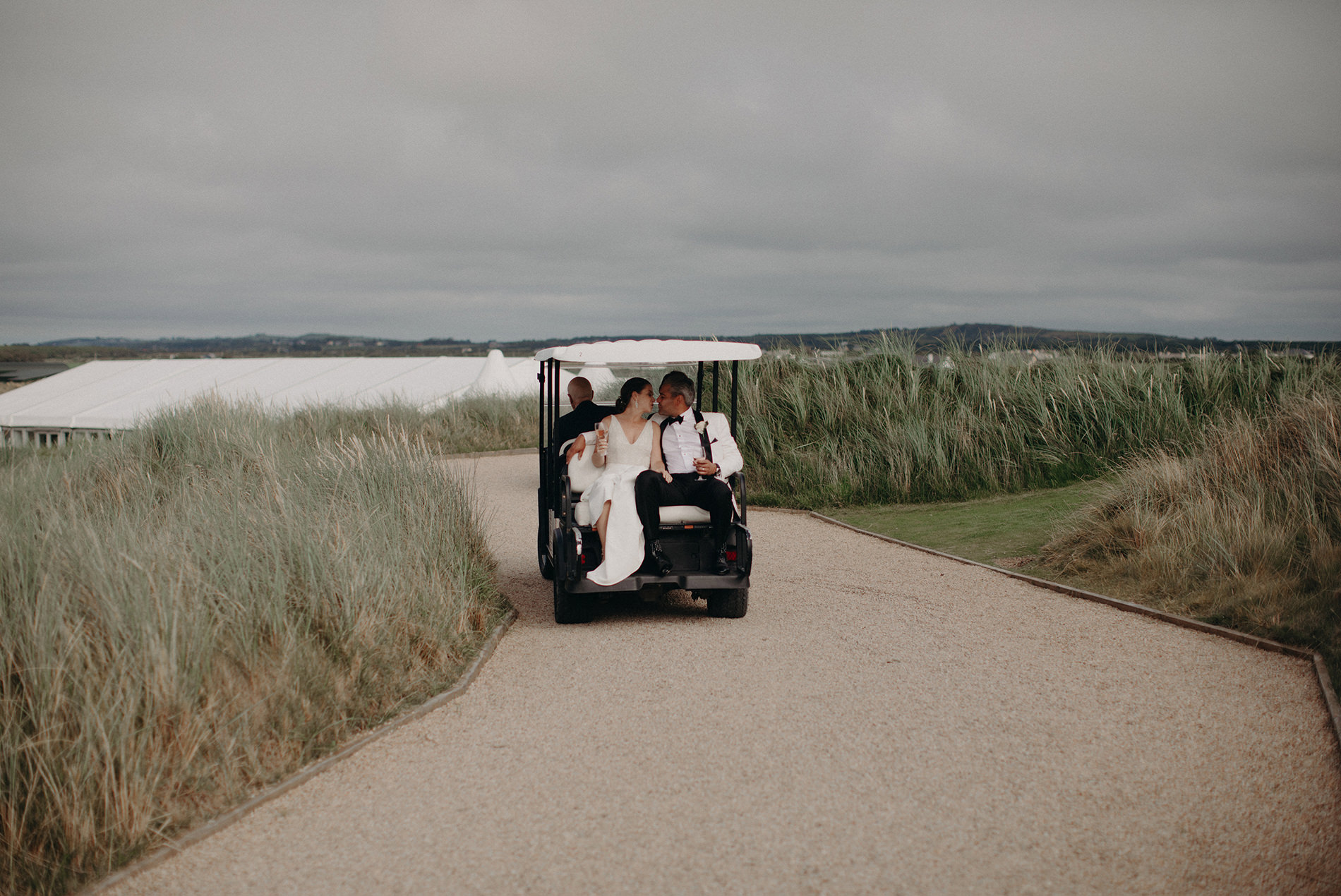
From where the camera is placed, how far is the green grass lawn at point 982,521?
9359 millimetres

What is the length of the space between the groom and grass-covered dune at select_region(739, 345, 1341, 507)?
5.24 meters

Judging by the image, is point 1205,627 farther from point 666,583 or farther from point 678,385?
point 678,385

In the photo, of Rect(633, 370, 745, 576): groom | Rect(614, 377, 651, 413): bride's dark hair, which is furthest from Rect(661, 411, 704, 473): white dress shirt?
Rect(614, 377, 651, 413): bride's dark hair

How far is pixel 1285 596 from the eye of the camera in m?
6.33

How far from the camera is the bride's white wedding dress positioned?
648 centimetres

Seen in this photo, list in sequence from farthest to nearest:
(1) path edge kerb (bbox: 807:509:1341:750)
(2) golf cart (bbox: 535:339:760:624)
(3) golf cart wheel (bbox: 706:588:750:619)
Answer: (3) golf cart wheel (bbox: 706:588:750:619) < (2) golf cart (bbox: 535:339:760:624) < (1) path edge kerb (bbox: 807:509:1341:750)

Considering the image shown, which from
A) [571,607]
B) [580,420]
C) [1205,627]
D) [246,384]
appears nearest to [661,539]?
[571,607]

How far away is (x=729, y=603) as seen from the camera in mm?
6930

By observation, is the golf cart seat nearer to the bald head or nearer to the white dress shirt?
the white dress shirt

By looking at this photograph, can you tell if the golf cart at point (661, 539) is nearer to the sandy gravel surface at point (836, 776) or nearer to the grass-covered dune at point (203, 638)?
the sandy gravel surface at point (836, 776)

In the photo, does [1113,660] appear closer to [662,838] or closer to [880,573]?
[880,573]

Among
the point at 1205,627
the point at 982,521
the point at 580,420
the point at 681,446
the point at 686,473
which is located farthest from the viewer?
the point at 982,521

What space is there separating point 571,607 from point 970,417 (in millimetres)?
7981

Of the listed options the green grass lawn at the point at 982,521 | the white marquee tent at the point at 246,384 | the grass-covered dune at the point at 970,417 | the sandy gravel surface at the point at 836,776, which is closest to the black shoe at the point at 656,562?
the sandy gravel surface at the point at 836,776
